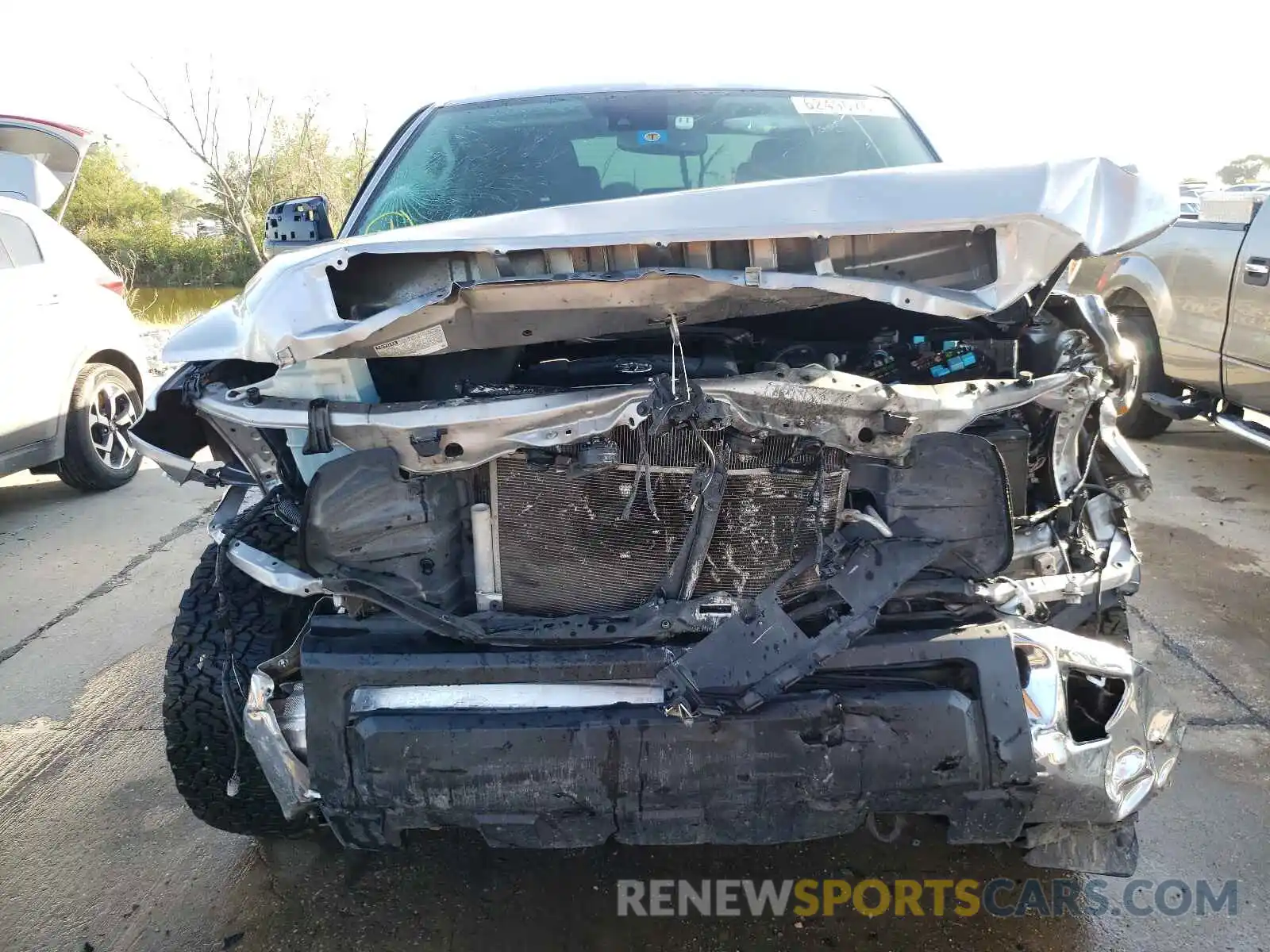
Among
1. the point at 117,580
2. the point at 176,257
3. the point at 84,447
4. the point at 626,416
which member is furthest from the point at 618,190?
the point at 176,257

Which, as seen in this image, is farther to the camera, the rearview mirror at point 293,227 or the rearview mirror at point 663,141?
the rearview mirror at point 663,141

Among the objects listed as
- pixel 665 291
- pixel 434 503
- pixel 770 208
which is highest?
pixel 770 208

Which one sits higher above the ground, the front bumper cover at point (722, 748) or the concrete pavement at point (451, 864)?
the front bumper cover at point (722, 748)

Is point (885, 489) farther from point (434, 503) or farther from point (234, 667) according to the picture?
point (234, 667)

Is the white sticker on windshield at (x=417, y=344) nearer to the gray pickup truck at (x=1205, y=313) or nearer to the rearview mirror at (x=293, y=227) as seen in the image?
the rearview mirror at (x=293, y=227)

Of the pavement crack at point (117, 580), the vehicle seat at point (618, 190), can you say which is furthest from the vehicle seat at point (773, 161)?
the pavement crack at point (117, 580)

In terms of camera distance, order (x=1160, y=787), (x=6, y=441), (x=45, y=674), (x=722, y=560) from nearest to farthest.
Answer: (x=1160, y=787) < (x=722, y=560) < (x=45, y=674) < (x=6, y=441)

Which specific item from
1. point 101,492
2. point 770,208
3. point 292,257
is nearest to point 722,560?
point 770,208

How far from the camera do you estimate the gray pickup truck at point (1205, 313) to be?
4.20 metres

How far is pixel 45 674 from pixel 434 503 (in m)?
2.39

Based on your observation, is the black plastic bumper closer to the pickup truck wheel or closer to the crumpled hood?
the crumpled hood

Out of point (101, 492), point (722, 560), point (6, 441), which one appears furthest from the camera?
point (101, 492)

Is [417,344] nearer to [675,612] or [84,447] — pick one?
[675,612]

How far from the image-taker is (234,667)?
202cm
